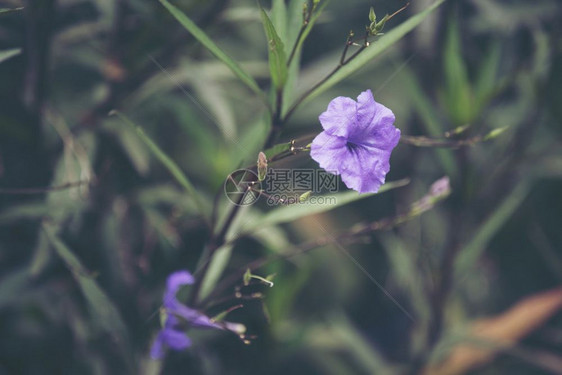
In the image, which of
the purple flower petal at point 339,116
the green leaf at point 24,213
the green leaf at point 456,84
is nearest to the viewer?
the purple flower petal at point 339,116

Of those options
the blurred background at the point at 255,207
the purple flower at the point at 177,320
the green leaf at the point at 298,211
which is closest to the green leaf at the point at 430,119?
the blurred background at the point at 255,207

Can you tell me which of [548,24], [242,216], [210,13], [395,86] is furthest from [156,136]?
[548,24]

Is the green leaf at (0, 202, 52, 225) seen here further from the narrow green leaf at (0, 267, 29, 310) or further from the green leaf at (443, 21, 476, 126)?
the green leaf at (443, 21, 476, 126)

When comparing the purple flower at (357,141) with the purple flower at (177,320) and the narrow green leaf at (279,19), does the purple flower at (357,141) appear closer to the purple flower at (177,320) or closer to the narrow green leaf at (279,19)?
the narrow green leaf at (279,19)

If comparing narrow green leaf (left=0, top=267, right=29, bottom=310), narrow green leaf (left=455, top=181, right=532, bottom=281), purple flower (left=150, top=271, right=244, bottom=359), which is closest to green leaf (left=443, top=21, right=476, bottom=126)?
narrow green leaf (left=455, top=181, right=532, bottom=281)

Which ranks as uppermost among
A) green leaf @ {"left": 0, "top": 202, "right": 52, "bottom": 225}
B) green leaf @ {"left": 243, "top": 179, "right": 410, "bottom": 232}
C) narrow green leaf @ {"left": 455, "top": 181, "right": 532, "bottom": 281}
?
green leaf @ {"left": 243, "top": 179, "right": 410, "bottom": 232}

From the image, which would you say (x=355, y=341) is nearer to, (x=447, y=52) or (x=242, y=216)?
(x=242, y=216)
